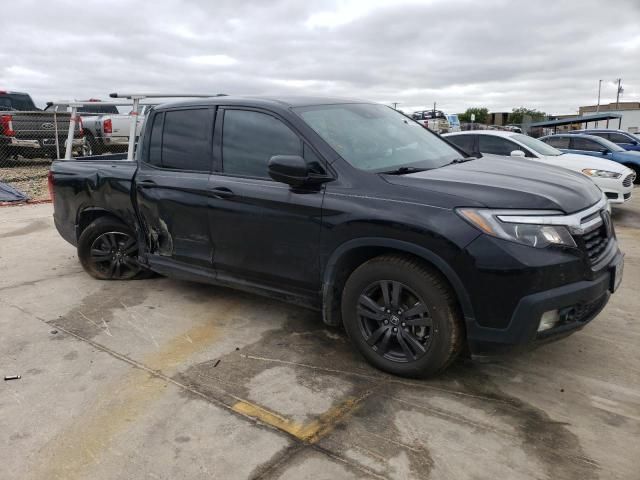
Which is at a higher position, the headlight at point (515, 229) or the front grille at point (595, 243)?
the headlight at point (515, 229)

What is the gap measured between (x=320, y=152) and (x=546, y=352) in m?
2.09

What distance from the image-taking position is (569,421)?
2.88 metres

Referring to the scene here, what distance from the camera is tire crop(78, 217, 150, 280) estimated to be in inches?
205

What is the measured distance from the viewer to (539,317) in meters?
2.82

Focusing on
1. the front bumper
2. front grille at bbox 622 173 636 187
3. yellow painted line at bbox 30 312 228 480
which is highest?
front grille at bbox 622 173 636 187

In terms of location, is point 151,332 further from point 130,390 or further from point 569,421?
point 569,421

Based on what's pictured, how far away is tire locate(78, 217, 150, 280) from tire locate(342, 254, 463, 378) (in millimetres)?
2704

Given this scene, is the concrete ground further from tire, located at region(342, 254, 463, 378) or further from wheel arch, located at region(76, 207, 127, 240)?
wheel arch, located at region(76, 207, 127, 240)

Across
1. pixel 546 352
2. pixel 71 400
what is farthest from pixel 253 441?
pixel 546 352

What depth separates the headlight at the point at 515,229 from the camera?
2.84 metres

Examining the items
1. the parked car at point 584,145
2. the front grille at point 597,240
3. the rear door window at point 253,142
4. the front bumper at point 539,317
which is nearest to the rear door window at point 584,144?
the parked car at point 584,145

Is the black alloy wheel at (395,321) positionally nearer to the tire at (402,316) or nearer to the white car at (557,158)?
the tire at (402,316)

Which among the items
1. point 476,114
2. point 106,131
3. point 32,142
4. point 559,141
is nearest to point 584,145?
point 559,141

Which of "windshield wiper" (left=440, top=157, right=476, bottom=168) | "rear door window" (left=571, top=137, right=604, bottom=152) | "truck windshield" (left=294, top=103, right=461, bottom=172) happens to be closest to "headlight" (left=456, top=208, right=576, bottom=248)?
"truck windshield" (left=294, top=103, right=461, bottom=172)
